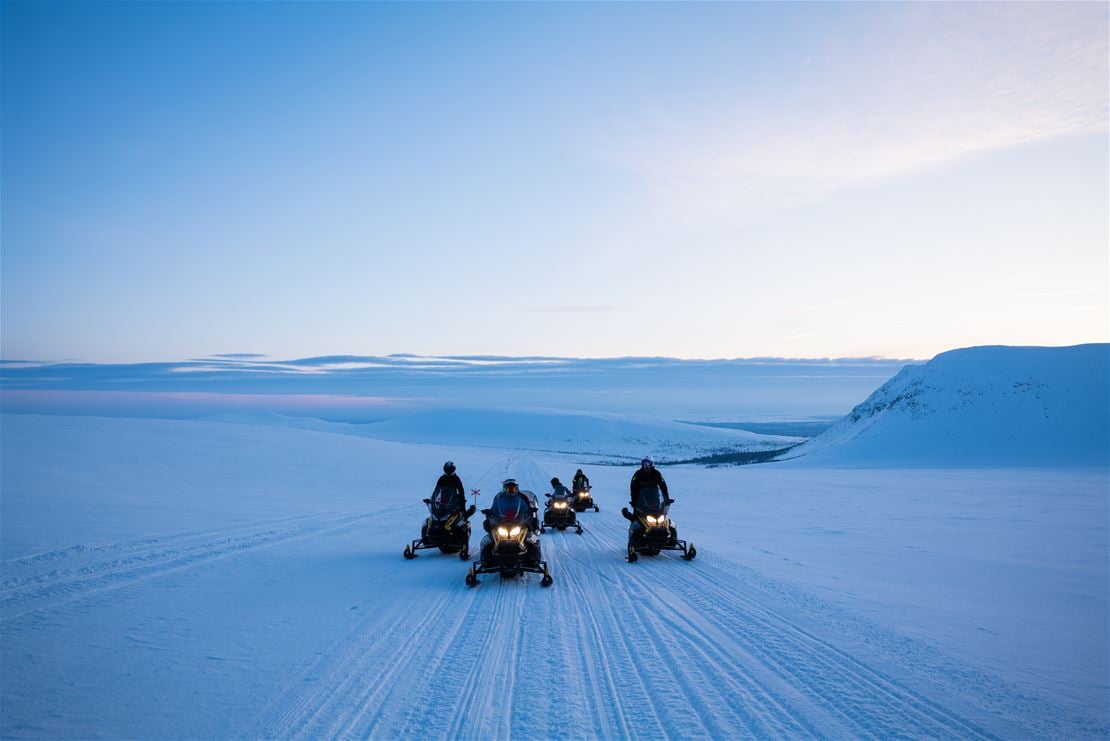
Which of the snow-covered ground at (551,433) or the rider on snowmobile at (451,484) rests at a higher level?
the rider on snowmobile at (451,484)

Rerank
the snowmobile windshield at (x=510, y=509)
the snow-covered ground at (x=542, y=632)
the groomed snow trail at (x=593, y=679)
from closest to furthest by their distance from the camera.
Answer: the groomed snow trail at (x=593, y=679) < the snow-covered ground at (x=542, y=632) < the snowmobile windshield at (x=510, y=509)

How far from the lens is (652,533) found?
Answer: 12.2 m

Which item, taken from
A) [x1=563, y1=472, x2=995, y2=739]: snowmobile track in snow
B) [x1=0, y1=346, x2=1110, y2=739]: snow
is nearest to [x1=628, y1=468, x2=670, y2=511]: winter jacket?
[x1=0, y1=346, x2=1110, y2=739]: snow

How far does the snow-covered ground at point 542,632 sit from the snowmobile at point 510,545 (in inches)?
13.4

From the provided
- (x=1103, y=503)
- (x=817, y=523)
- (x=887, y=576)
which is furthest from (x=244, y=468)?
(x=1103, y=503)

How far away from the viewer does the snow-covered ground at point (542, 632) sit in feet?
16.6

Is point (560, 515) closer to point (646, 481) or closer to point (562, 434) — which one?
point (646, 481)

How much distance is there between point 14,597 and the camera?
8133mm

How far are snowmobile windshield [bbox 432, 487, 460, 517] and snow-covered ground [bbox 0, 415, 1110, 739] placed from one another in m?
1.01

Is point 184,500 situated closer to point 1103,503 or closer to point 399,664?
point 399,664

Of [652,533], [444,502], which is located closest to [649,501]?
[652,533]

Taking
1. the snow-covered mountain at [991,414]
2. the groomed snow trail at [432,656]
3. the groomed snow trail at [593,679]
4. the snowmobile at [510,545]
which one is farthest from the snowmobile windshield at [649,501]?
the snow-covered mountain at [991,414]

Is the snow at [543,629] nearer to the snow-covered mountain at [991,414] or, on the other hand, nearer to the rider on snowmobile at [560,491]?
the rider on snowmobile at [560,491]

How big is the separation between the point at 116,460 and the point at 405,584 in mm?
22854
